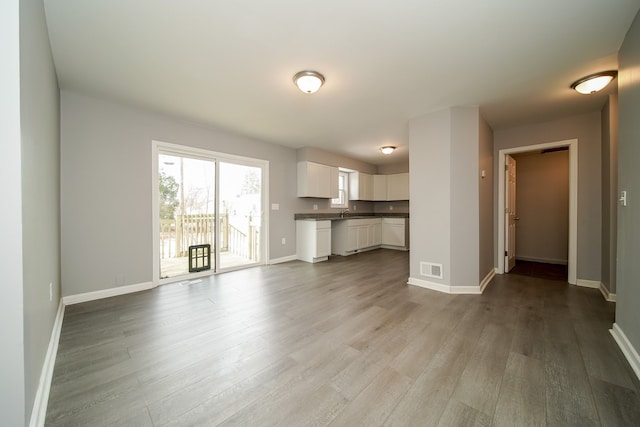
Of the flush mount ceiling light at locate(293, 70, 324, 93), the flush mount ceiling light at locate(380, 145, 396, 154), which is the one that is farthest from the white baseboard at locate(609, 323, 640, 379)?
the flush mount ceiling light at locate(380, 145, 396, 154)

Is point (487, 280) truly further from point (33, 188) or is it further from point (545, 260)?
point (33, 188)

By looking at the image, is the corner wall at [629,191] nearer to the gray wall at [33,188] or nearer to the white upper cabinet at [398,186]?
the gray wall at [33,188]

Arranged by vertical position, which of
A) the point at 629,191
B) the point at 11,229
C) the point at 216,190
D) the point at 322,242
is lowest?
the point at 322,242

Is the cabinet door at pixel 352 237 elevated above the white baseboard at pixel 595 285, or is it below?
above

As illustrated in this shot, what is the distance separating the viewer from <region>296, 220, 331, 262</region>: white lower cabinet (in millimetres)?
5074

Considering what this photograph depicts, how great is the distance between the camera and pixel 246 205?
4.64 meters

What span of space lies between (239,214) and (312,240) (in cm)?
158

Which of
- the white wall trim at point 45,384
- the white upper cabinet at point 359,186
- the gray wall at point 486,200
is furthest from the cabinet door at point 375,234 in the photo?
the white wall trim at point 45,384

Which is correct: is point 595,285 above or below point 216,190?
below

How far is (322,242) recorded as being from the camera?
5191mm

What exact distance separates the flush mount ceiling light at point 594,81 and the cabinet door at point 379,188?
472 centimetres

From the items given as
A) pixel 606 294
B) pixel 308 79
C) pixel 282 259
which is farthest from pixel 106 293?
pixel 606 294

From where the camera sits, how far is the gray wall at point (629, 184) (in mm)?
1703

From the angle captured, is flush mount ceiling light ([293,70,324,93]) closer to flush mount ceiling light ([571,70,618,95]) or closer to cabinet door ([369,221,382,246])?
flush mount ceiling light ([571,70,618,95])
